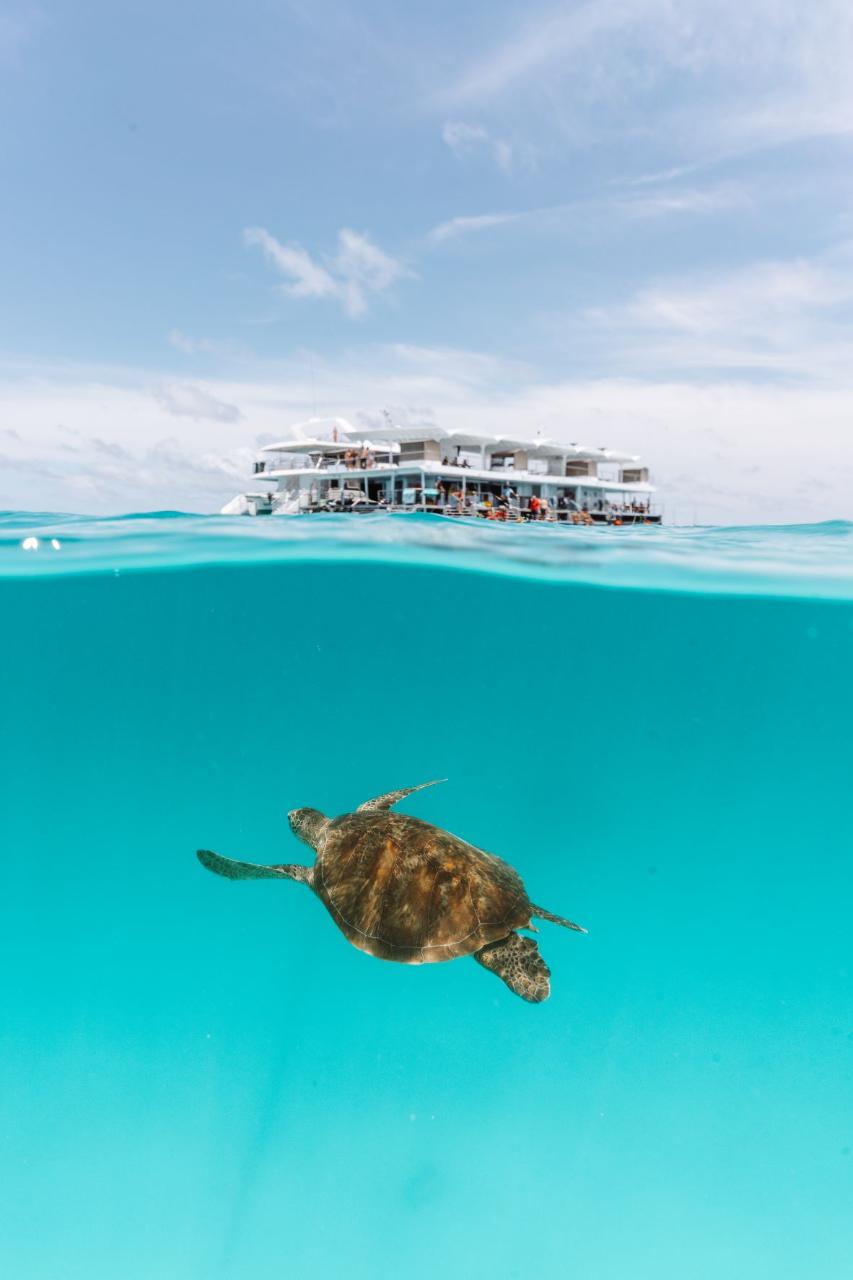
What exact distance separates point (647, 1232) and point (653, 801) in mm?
24620

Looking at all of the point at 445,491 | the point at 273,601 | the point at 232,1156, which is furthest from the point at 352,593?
the point at 445,491

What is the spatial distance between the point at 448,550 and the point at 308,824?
9.39 meters

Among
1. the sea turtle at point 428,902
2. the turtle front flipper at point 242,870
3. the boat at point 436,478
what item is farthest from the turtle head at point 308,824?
the boat at point 436,478

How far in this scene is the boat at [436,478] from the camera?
40.4 meters

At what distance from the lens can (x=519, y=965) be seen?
5.66 metres

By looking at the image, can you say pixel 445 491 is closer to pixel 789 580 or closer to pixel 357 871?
pixel 789 580

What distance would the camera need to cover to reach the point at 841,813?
26.5m

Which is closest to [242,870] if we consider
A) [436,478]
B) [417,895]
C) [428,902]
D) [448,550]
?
[417,895]

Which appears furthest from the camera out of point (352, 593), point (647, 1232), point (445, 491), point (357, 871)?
A: point (445, 491)

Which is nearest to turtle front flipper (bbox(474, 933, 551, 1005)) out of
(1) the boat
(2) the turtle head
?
(2) the turtle head

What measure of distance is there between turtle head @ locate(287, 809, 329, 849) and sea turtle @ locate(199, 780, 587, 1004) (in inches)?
36.0

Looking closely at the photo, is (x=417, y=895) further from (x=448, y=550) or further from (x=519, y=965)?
(x=448, y=550)

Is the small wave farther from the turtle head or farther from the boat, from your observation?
the boat

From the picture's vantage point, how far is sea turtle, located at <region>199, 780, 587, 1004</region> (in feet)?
18.5
